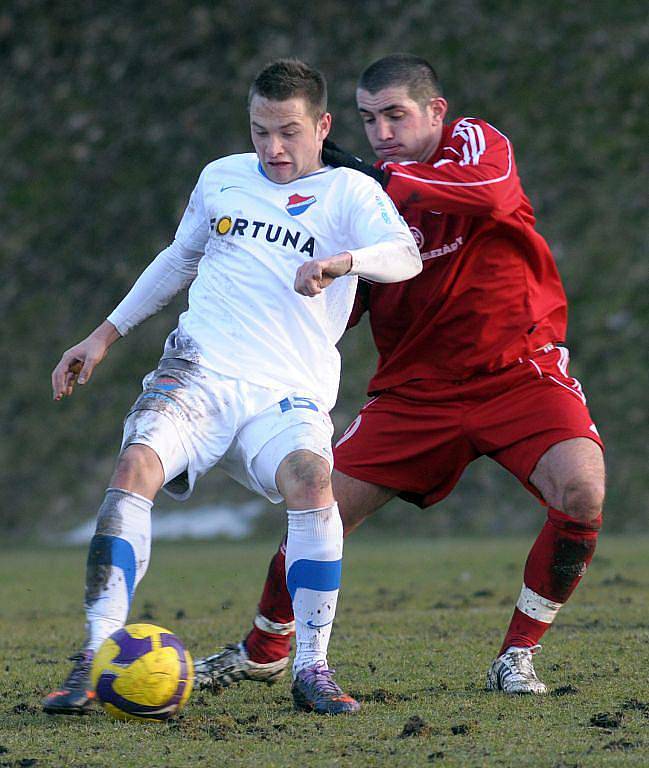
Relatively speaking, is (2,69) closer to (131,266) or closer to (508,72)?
(131,266)

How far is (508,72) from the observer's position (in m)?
18.8

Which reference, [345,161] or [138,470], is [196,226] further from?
[138,470]

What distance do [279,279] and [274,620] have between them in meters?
1.47

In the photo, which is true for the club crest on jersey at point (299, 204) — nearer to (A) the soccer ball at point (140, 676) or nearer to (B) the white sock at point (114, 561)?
(B) the white sock at point (114, 561)

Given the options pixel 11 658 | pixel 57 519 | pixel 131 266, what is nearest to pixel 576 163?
pixel 131 266

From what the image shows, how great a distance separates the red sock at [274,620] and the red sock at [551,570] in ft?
2.96

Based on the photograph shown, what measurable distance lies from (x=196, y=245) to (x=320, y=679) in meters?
1.83

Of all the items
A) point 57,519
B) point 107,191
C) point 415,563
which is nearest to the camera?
point 415,563

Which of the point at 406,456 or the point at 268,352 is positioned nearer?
the point at 268,352

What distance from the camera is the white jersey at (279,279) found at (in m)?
5.04

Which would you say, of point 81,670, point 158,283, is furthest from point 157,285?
point 81,670

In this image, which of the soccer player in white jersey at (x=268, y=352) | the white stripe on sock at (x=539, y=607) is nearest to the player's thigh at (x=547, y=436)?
the white stripe on sock at (x=539, y=607)

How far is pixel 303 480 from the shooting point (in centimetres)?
475

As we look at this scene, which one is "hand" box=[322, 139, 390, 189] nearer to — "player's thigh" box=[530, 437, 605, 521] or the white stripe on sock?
"player's thigh" box=[530, 437, 605, 521]
